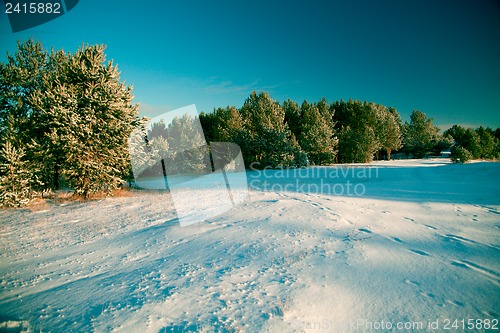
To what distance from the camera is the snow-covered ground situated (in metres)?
3.26

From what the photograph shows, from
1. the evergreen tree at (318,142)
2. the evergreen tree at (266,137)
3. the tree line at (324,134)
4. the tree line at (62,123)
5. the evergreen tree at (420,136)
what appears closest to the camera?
the tree line at (62,123)

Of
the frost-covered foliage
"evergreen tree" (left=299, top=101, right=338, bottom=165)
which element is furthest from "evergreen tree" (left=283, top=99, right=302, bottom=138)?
the frost-covered foliage

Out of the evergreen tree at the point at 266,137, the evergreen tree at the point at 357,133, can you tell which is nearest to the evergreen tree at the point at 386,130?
the evergreen tree at the point at 357,133

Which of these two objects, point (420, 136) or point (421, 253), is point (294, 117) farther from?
point (421, 253)

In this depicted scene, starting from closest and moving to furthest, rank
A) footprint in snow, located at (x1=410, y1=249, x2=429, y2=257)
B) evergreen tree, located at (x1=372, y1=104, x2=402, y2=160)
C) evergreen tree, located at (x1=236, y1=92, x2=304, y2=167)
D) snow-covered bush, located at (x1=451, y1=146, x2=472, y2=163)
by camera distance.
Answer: footprint in snow, located at (x1=410, y1=249, x2=429, y2=257)
snow-covered bush, located at (x1=451, y1=146, x2=472, y2=163)
evergreen tree, located at (x1=236, y1=92, x2=304, y2=167)
evergreen tree, located at (x1=372, y1=104, x2=402, y2=160)

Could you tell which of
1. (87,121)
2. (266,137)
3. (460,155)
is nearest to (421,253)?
(87,121)

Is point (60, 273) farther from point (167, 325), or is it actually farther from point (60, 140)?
point (60, 140)

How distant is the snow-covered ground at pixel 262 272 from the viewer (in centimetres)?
326

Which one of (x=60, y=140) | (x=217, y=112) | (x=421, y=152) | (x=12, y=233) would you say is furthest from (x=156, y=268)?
(x=421, y=152)

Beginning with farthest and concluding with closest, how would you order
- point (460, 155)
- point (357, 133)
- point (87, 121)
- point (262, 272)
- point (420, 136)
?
1. point (420, 136)
2. point (357, 133)
3. point (460, 155)
4. point (87, 121)
5. point (262, 272)

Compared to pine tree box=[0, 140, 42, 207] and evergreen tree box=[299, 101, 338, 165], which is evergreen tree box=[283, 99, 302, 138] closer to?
evergreen tree box=[299, 101, 338, 165]

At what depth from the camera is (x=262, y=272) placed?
445cm

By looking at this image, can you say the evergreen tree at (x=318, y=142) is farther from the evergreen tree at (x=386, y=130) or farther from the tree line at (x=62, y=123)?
the tree line at (x=62, y=123)

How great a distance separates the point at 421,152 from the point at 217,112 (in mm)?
47201
